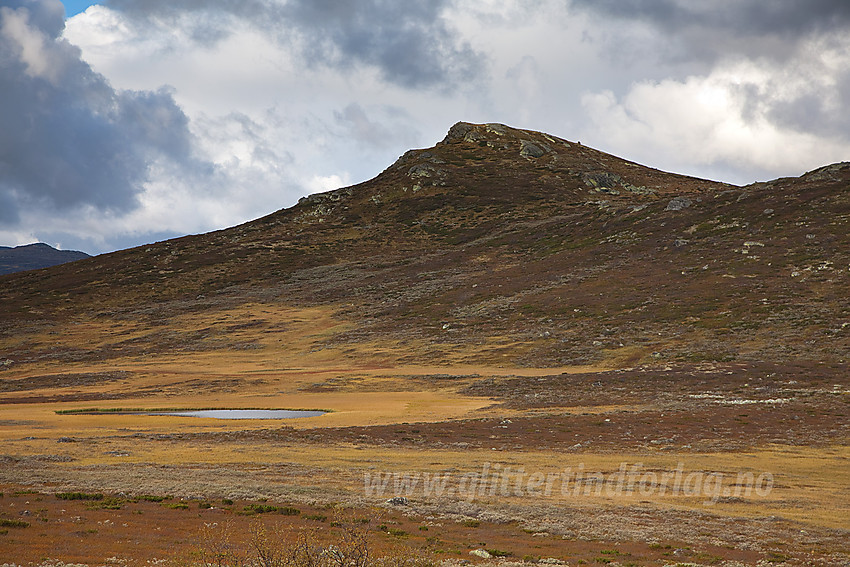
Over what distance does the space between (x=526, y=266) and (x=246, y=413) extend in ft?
248

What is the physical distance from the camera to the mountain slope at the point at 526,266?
75.6m

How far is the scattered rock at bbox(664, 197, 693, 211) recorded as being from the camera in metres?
124

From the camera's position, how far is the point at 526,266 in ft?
377

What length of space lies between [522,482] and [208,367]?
2309 inches

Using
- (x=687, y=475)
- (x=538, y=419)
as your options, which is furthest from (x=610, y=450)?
(x=538, y=419)

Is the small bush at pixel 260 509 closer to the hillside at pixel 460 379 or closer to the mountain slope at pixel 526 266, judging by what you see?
the hillside at pixel 460 379

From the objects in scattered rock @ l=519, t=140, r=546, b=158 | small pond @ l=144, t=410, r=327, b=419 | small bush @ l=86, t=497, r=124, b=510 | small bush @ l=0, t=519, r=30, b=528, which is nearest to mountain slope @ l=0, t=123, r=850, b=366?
scattered rock @ l=519, t=140, r=546, b=158

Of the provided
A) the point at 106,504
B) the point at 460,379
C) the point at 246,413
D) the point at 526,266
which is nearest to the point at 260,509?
the point at 106,504

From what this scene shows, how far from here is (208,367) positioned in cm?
7644

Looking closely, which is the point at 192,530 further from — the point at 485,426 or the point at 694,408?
the point at 694,408

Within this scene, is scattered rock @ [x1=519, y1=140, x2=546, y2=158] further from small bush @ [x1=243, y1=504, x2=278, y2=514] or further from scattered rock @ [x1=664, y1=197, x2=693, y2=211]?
small bush @ [x1=243, y1=504, x2=278, y2=514]

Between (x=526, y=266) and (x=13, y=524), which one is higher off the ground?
(x=526, y=266)

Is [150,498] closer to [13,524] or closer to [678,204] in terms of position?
[13,524]

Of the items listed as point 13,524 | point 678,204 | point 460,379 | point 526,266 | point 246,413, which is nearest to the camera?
point 13,524
